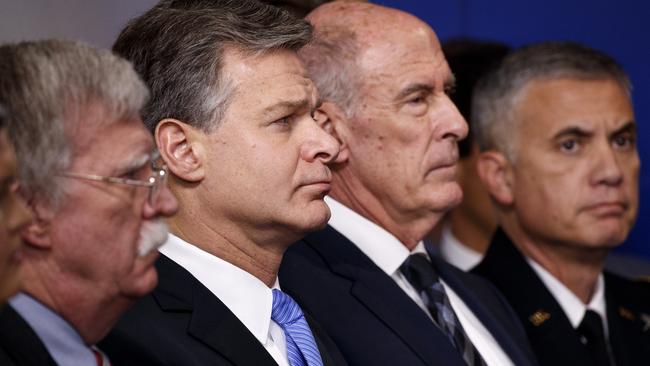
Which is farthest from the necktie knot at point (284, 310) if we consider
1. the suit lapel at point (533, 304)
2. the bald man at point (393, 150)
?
the suit lapel at point (533, 304)

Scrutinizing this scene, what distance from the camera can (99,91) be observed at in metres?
1.96

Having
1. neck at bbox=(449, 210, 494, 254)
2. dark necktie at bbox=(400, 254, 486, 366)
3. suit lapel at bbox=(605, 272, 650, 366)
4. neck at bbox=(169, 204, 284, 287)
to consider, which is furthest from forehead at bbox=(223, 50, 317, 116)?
neck at bbox=(449, 210, 494, 254)

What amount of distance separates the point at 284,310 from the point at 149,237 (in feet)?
1.91

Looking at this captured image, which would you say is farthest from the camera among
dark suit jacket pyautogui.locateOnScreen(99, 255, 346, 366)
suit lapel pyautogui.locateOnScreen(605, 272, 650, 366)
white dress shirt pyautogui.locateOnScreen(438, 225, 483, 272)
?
white dress shirt pyautogui.locateOnScreen(438, 225, 483, 272)

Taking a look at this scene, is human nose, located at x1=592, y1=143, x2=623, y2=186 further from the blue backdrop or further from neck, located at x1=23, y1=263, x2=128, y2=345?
neck, located at x1=23, y1=263, x2=128, y2=345

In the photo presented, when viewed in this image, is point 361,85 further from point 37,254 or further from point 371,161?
point 37,254

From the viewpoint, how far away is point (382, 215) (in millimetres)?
3188

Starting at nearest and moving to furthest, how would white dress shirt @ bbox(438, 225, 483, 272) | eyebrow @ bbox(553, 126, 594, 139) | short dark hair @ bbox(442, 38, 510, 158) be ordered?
eyebrow @ bbox(553, 126, 594, 139) < short dark hair @ bbox(442, 38, 510, 158) < white dress shirt @ bbox(438, 225, 483, 272)

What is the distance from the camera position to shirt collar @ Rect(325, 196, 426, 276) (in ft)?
10.1

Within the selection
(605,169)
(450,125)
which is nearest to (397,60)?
(450,125)

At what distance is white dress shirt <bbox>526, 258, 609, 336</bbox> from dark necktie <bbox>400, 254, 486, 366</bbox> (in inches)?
27.5

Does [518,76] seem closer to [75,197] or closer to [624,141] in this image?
[624,141]

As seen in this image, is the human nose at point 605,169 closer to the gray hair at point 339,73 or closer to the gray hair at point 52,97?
the gray hair at point 339,73

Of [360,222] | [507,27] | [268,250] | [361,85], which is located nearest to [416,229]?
[360,222]
